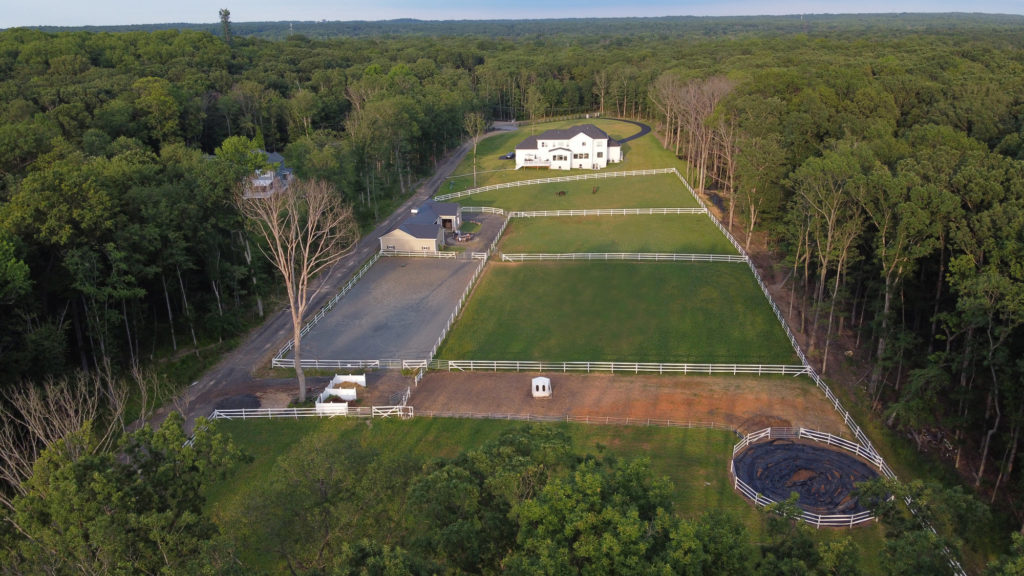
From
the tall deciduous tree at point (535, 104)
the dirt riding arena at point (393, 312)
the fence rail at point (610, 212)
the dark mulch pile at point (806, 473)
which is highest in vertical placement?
the tall deciduous tree at point (535, 104)

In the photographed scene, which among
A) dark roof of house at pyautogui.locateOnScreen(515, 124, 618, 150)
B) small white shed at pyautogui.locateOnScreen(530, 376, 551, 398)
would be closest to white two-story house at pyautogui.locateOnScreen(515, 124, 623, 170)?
dark roof of house at pyautogui.locateOnScreen(515, 124, 618, 150)

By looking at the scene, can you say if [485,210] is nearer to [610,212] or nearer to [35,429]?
[610,212]

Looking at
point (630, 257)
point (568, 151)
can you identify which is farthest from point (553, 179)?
point (630, 257)

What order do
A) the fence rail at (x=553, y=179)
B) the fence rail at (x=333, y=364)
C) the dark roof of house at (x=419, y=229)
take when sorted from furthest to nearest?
1. the fence rail at (x=553, y=179)
2. the dark roof of house at (x=419, y=229)
3. the fence rail at (x=333, y=364)

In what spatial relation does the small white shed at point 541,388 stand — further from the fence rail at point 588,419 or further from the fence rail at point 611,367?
the fence rail at point 611,367

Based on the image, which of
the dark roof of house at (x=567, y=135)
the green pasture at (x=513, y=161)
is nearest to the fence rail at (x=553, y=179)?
the green pasture at (x=513, y=161)

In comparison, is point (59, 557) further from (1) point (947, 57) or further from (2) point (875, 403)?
A: (1) point (947, 57)
